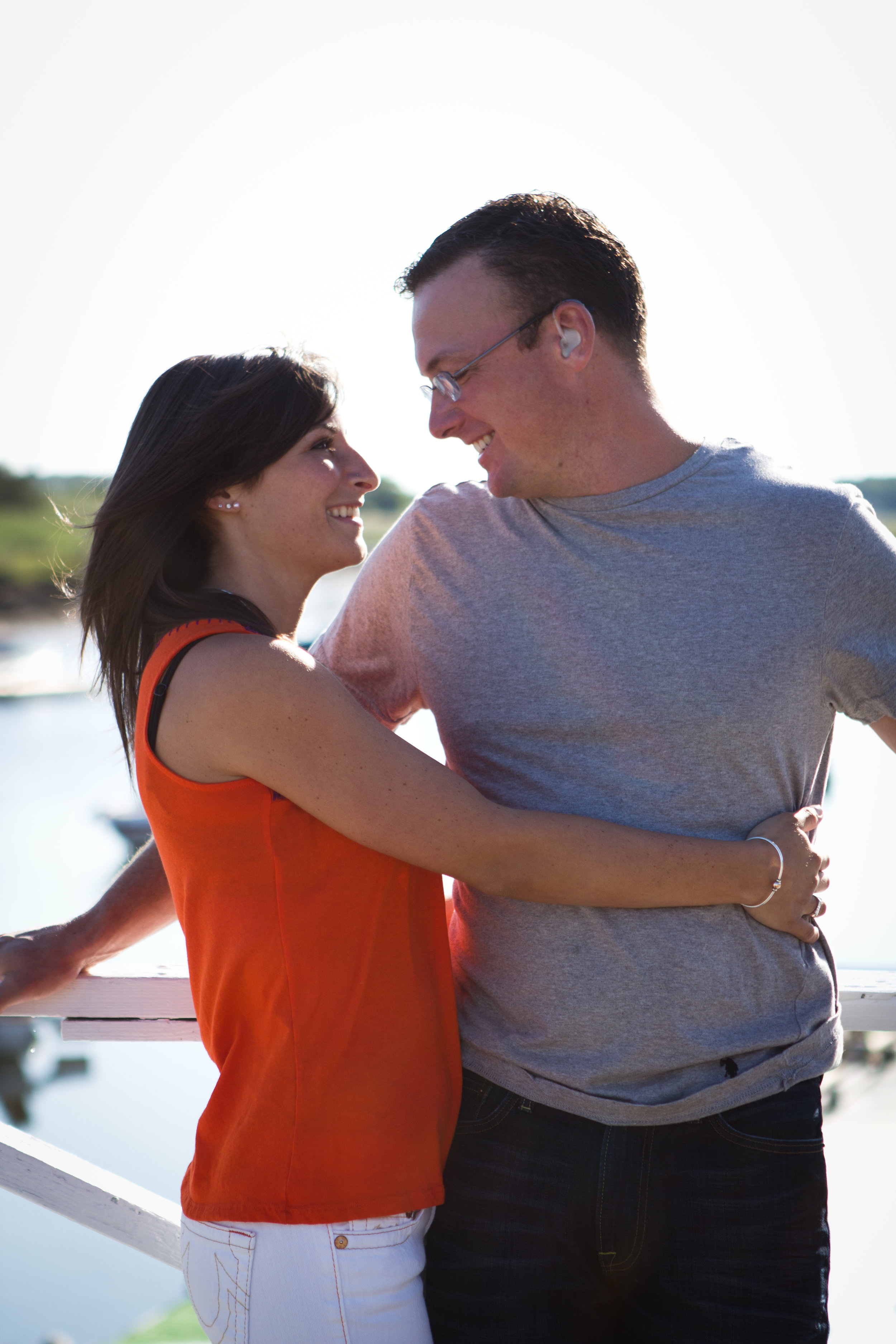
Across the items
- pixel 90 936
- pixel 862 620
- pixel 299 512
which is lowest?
pixel 90 936

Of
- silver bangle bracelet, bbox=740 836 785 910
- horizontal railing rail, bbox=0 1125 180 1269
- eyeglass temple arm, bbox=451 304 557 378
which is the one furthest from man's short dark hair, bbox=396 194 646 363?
horizontal railing rail, bbox=0 1125 180 1269

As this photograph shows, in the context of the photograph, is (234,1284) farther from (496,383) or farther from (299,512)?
(496,383)

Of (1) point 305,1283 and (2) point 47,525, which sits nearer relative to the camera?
(1) point 305,1283

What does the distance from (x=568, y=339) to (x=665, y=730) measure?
0.57 m

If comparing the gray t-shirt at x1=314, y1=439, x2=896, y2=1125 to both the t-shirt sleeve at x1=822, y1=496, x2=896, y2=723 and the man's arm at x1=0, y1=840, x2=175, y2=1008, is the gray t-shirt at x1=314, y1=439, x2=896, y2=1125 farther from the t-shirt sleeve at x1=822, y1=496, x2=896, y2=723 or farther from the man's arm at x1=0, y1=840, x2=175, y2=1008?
the man's arm at x1=0, y1=840, x2=175, y2=1008

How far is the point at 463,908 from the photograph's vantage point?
1.37 m

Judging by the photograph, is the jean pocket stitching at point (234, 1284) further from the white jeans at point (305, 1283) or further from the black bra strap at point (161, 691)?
the black bra strap at point (161, 691)

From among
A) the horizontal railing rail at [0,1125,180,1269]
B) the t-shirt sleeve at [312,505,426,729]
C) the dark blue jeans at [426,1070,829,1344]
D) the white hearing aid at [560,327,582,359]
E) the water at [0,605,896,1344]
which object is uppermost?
the white hearing aid at [560,327,582,359]

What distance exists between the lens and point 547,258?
1437mm

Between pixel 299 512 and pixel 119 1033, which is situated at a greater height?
pixel 299 512

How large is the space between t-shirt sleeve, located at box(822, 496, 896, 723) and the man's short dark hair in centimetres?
45

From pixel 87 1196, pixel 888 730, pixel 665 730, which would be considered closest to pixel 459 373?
pixel 665 730

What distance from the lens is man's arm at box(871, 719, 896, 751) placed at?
51.3 inches

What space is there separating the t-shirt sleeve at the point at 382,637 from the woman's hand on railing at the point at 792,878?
0.53 m
